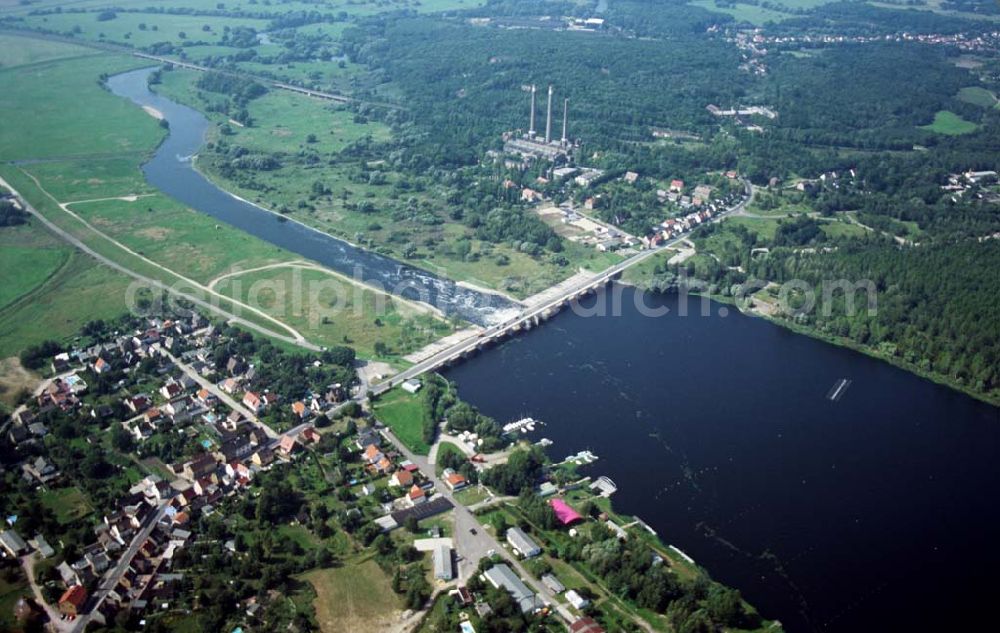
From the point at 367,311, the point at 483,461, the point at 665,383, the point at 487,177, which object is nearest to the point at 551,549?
the point at 483,461

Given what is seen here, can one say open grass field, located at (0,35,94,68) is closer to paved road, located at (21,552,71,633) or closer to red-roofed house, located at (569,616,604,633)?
paved road, located at (21,552,71,633)

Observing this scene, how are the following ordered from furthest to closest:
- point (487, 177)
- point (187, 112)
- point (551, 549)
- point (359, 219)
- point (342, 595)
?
point (187, 112), point (487, 177), point (359, 219), point (551, 549), point (342, 595)

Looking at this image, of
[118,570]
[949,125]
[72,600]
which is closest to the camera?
[72,600]

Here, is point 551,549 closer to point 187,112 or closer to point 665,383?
point 665,383

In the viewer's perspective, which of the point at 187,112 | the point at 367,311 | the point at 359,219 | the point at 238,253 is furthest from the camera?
the point at 187,112

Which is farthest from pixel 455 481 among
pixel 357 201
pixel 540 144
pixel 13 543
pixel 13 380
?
pixel 540 144

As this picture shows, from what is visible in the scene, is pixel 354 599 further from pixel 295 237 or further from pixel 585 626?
pixel 295 237
